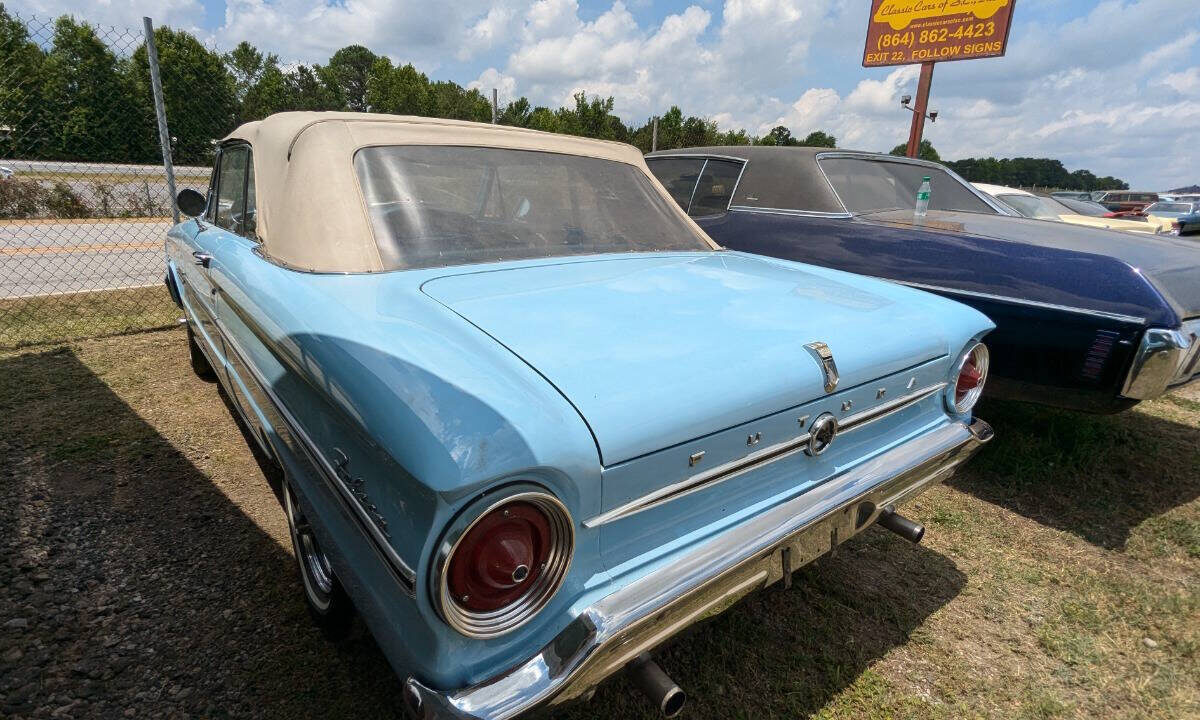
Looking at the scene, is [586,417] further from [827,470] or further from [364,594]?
[827,470]

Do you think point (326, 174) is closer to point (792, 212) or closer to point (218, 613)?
point (218, 613)

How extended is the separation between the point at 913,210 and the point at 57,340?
20.9 ft

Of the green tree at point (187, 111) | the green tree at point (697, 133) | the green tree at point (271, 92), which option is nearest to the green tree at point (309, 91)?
the green tree at point (271, 92)

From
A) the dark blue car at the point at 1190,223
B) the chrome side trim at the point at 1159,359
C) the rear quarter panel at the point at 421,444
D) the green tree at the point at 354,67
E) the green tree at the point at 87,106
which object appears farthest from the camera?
the green tree at the point at 354,67

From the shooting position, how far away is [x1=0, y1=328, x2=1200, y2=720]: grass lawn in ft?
5.96

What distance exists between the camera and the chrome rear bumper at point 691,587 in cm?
110

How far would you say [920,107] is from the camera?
11.9 meters

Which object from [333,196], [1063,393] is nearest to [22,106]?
[333,196]

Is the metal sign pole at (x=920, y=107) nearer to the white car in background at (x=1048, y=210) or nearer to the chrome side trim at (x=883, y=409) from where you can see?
the white car in background at (x=1048, y=210)

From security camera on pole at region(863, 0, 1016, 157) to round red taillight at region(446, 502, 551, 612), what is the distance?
12838 millimetres

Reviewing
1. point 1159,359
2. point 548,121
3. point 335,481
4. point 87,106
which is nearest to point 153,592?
point 335,481

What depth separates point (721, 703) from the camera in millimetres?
1807

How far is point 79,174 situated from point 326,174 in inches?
357

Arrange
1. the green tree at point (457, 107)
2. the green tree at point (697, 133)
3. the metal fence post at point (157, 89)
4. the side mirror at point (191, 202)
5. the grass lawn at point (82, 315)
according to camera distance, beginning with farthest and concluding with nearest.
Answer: the green tree at point (457, 107) → the green tree at point (697, 133) → the metal fence post at point (157, 89) → the grass lawn at point (82, 315) → the side mirror at point (191, 202)
